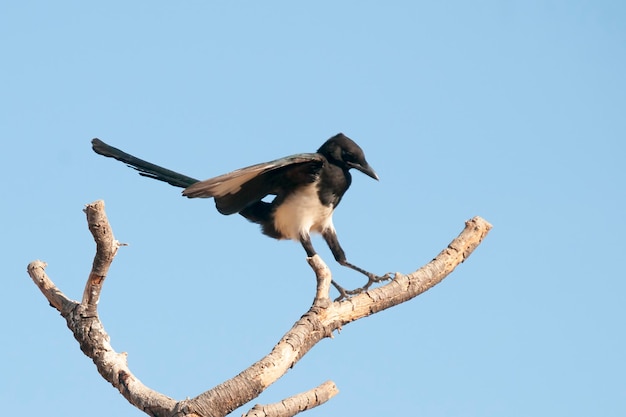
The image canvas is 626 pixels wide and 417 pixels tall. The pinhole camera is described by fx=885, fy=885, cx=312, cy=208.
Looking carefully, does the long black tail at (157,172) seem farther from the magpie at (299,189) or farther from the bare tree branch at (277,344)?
the bare tree branch at (277,344)

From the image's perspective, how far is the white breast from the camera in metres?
6.80

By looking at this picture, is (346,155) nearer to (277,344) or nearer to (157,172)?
(157,172)

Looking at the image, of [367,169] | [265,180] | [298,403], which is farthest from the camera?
[367,169]

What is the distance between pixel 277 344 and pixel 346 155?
8.04 feet

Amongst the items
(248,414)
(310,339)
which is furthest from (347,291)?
(248,414)

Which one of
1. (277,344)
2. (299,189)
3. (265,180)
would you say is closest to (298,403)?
(277,344)

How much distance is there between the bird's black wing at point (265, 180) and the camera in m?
6.11

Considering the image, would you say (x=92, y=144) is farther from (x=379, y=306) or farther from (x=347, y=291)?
(x=379, y=306)

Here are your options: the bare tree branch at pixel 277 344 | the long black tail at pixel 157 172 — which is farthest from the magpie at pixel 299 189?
the bare tree branch at pixel 277 344

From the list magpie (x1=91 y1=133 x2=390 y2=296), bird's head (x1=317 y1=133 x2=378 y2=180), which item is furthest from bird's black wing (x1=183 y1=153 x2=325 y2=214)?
bird's head (x1=317 y1=133 x2=378 y2=180)

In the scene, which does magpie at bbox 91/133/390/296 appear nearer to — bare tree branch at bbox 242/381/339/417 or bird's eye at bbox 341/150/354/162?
bird's eye at bbox 341/150/354/162

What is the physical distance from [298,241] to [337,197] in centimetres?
46

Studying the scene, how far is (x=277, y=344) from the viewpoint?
15.4 ft

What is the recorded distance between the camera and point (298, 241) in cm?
693
